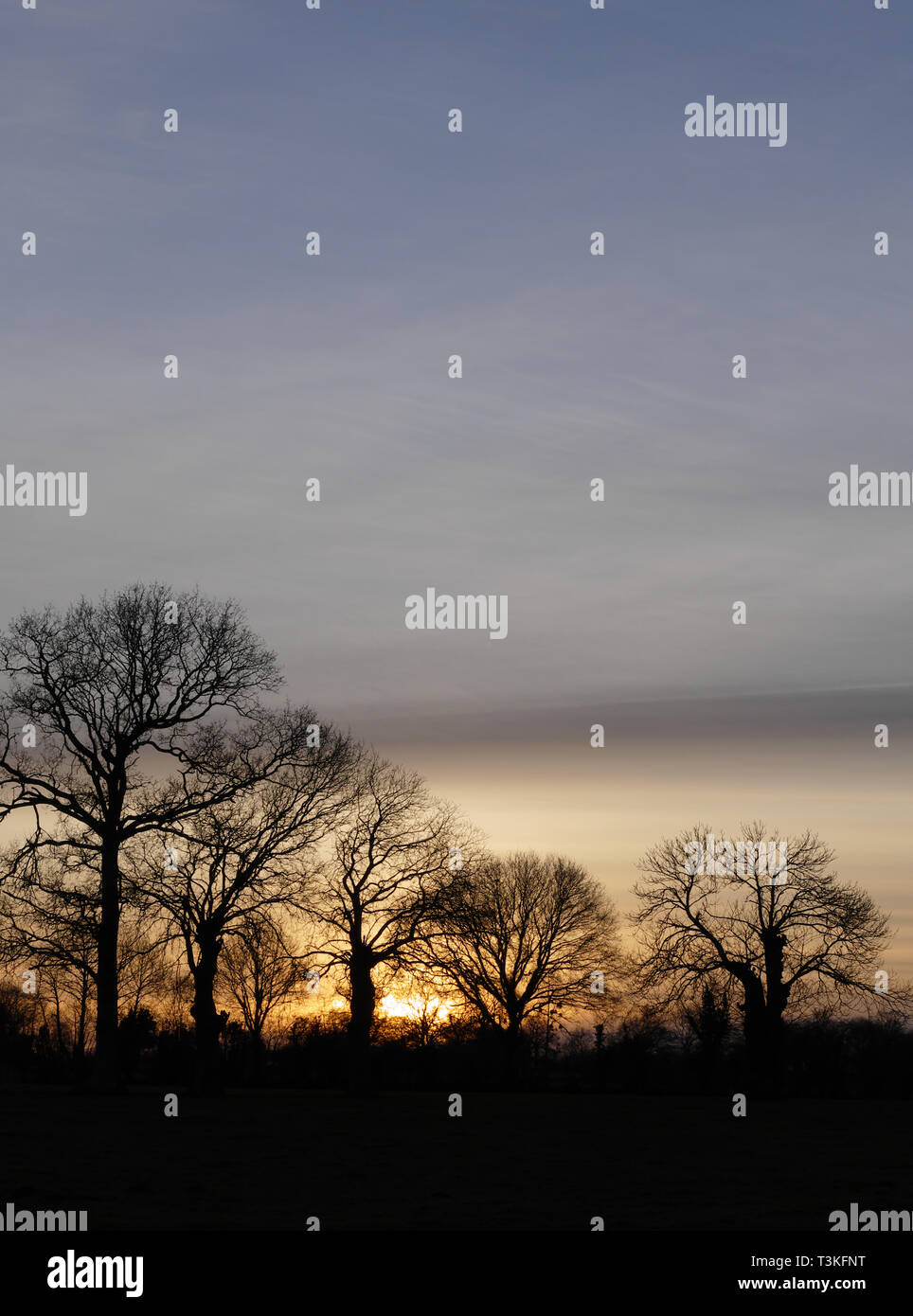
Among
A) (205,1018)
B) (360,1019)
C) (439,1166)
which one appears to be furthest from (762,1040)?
(439,1166)

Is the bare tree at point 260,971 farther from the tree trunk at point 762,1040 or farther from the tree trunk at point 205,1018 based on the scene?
the tree trunk at point 762,1040

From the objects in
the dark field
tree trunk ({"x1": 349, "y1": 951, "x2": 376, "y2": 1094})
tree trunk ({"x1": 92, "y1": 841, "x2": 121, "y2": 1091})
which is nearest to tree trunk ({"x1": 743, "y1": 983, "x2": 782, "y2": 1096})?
the dark field

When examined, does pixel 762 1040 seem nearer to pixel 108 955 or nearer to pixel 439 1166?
pixel 108 955

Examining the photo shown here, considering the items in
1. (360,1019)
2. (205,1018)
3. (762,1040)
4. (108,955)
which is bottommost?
(762,1040)

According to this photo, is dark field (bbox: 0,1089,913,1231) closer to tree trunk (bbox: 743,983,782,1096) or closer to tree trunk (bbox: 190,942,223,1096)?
tree trunk (bbox: 190,942,223,1096)

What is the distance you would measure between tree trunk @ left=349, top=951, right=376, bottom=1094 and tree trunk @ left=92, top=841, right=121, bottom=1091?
9.06 meters

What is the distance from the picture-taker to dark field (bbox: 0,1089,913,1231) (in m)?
18.1

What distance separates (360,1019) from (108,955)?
1142cm

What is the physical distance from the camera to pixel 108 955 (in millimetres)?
37906

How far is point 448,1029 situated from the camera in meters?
79.4

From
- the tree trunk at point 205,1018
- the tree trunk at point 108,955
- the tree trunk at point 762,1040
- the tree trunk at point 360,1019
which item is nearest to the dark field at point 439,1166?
the tree trunk at point 108,955

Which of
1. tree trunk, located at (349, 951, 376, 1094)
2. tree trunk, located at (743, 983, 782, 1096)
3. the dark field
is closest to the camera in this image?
the dark field
